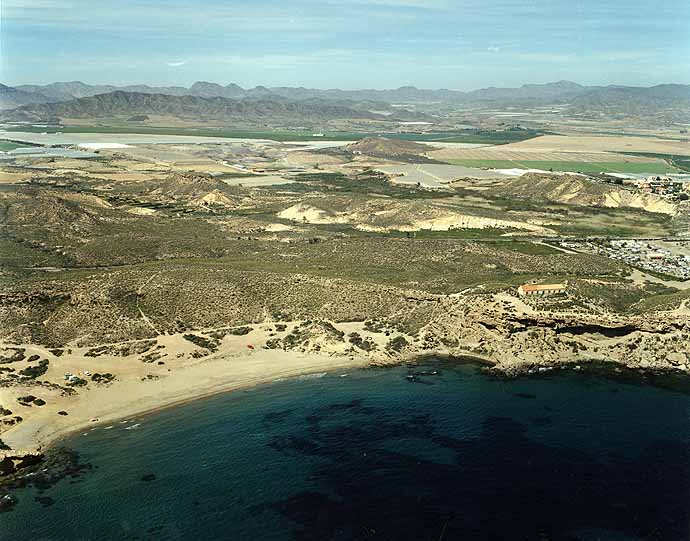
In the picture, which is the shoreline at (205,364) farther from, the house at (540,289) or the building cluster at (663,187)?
the building cluster at (663,187)

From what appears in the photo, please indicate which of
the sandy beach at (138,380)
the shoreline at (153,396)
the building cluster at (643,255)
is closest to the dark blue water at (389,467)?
the shoreline at (153,396)

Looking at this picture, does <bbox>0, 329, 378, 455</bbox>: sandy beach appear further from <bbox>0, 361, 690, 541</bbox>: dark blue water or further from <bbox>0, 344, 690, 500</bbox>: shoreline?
<bbox>0, 361, 690, 541</bbox>: dark blue water

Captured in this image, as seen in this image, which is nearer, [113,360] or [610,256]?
[113,360]

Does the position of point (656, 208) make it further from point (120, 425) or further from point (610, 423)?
point (120, 425)

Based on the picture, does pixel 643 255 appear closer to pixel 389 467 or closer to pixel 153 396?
pixel 389 467

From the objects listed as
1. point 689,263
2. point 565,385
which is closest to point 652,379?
point 565,385

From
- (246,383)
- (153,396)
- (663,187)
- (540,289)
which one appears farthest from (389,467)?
(663,187)
